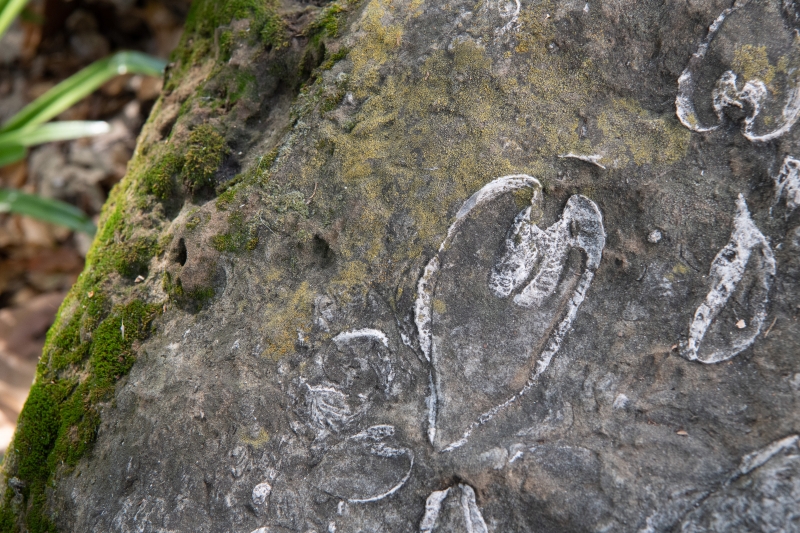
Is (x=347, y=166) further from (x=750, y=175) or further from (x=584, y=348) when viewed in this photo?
(x=750, y=175)

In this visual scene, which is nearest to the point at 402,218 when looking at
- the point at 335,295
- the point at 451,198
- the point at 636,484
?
the point at 451,198

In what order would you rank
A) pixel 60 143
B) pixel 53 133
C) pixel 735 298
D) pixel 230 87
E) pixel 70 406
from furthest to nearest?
pixel 60 143
pixel 53 133
pixel 230 87
pixel 70 406
pixel 735 298

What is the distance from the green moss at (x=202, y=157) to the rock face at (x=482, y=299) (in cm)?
12

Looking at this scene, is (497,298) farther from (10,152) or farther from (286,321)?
(10,152)

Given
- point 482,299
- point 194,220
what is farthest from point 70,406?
point 482,299

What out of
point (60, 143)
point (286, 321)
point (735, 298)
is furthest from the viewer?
point (60, 143)

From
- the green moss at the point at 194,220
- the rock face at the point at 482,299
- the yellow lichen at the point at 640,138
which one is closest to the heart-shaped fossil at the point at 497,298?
the rock face at the point at 482,299

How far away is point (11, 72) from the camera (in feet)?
13.0

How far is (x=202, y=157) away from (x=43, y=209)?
1630 millimetres

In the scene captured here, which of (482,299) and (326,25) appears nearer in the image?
(482,299)

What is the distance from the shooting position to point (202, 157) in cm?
155

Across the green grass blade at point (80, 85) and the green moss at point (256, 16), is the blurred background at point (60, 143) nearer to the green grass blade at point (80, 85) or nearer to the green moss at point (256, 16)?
the green grass blade at point (80, 85)

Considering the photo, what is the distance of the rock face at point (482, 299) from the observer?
1.27 meters

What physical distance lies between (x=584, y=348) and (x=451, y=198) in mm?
425
